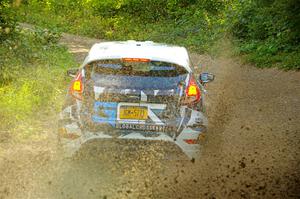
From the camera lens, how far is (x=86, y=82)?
6.43m

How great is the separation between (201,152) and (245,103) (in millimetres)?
6293

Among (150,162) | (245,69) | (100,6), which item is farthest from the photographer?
(100,6)

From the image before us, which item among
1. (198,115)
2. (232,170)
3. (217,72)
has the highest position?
(217,72)

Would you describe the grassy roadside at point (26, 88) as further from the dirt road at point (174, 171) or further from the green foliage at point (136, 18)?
the green foliage at point (136, 18)

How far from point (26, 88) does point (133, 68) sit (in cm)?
481

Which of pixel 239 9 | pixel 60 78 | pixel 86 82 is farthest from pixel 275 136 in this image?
pixel 239 9

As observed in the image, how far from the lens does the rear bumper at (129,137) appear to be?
6.22 m

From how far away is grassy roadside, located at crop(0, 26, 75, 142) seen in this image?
9156 mm

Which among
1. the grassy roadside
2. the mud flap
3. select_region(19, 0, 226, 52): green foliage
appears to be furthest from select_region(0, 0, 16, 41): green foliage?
select_region(19, 0, 226, 52): green foliage

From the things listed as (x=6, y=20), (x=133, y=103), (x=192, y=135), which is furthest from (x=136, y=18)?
(x=133, y=103)

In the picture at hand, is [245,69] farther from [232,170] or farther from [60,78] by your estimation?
[232,170]

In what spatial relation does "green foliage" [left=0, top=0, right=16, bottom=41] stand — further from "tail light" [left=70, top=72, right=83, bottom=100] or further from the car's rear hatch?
the car's rear hatch

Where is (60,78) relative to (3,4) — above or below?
below

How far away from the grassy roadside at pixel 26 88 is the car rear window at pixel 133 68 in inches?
102
